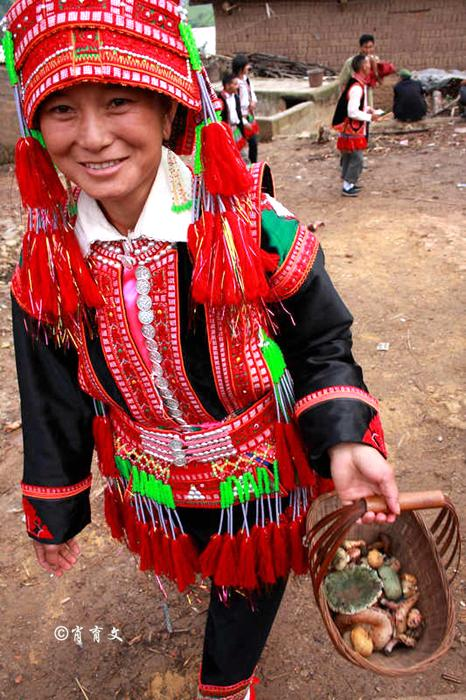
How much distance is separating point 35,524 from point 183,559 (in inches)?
17.0

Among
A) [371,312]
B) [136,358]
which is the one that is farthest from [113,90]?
[371,312]

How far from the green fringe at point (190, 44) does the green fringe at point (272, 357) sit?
0.60 meters

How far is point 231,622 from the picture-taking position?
5.73ft

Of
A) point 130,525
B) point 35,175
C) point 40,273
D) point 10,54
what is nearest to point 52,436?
point 130,525

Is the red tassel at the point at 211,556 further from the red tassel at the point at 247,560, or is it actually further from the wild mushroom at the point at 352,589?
the wild mushroom at the point at 352,589

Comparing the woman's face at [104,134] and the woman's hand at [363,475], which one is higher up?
the woman's face at [104,134]

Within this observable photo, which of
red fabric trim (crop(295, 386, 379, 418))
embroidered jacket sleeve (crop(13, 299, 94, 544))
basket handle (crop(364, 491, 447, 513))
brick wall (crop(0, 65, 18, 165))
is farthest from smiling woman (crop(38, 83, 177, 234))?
brick wall (crop(0, 65, 18, 165))

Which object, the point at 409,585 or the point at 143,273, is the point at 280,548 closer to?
the point at 409,585

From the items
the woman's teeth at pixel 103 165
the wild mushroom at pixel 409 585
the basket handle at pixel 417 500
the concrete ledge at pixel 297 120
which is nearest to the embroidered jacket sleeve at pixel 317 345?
the basket handle at pixel 417 500

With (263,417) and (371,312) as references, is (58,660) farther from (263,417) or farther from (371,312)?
(371,312)

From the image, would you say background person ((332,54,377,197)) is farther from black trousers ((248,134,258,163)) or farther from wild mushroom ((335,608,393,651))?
wild mushroom ((335,608,393,651))

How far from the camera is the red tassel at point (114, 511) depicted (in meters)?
1.79

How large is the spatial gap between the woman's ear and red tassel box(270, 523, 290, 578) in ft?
3.40

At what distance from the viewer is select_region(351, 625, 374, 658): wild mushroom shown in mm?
1594
